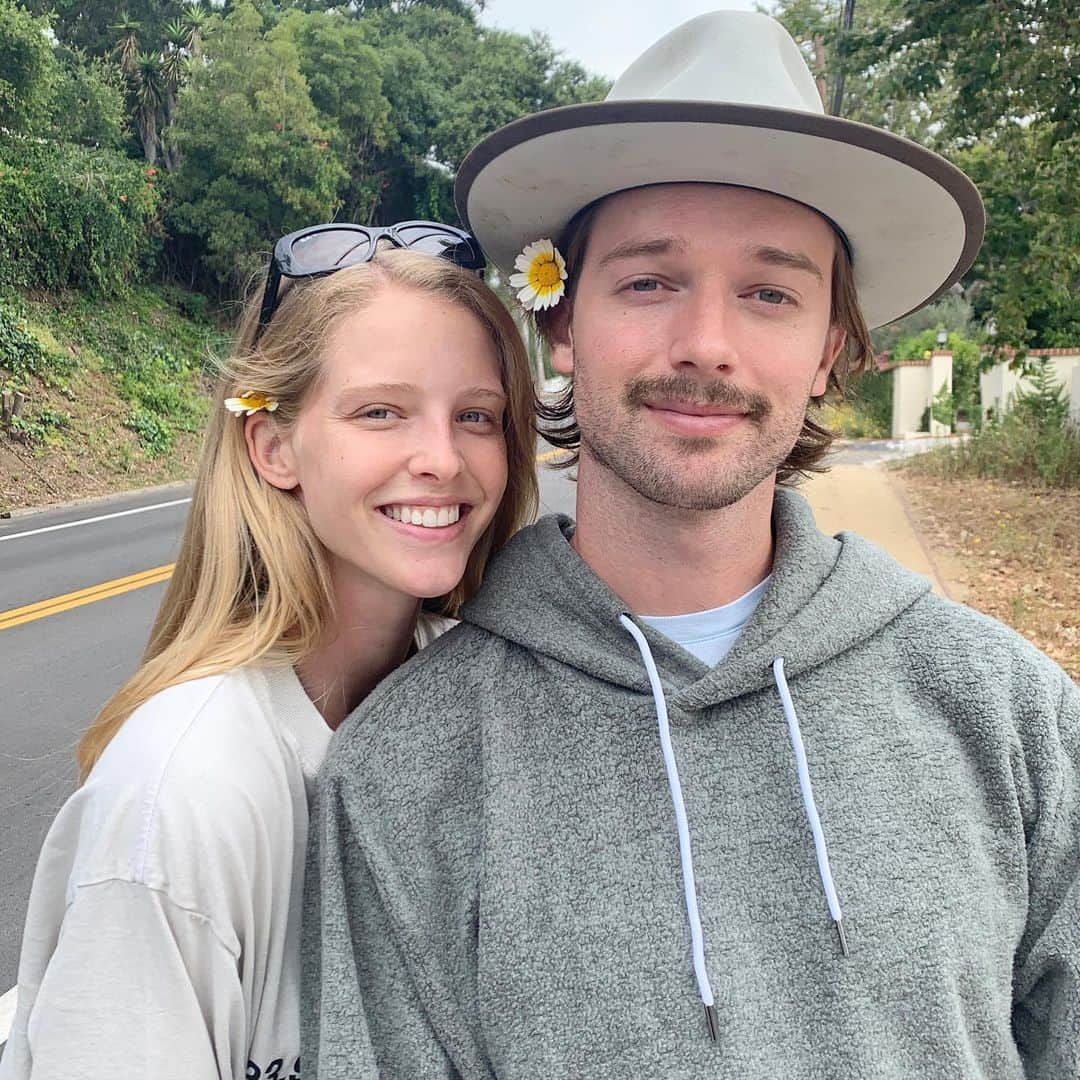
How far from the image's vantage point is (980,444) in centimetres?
1408

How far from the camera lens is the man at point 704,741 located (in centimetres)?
126

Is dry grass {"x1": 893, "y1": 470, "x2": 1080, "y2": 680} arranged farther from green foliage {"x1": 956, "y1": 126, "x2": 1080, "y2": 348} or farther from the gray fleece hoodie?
the gray fleece hoodie

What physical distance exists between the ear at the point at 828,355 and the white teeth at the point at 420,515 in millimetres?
692

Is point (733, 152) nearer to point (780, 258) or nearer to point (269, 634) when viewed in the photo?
point (780, 258)

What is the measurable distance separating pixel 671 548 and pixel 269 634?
2.22 ft

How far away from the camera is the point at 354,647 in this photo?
1.82 m

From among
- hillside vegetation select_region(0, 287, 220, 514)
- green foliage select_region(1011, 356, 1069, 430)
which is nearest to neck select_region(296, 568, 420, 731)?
hillside vegetation select_region(0, 287, 220, 514)

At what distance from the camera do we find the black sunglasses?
5.90ft

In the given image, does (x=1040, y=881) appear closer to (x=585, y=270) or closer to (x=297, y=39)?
(x=585, y=270)

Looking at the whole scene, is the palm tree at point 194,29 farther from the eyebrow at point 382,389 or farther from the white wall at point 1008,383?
the eyebrow at point 382,389

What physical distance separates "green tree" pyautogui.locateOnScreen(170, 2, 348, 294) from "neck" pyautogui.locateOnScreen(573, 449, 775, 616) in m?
22.1

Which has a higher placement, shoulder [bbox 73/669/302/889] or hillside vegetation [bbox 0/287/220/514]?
shoulder [bbox 73/669/302/889]

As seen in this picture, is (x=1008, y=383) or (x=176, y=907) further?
(x=1008, y=383)

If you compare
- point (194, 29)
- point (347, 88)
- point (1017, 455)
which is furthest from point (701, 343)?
point (194, 29)
